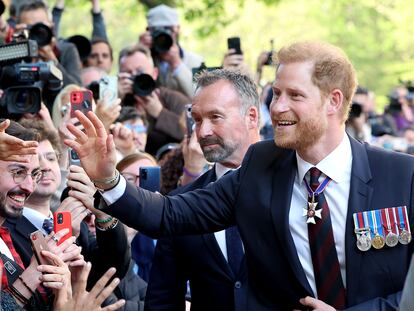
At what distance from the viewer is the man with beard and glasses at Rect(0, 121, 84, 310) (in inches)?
218

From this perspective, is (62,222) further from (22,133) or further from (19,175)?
(22,133)

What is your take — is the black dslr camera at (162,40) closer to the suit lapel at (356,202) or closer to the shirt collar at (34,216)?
the shirt collar at (34,216)

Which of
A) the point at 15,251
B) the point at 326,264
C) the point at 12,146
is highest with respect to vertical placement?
the point at 12,146

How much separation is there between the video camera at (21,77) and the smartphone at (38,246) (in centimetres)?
224

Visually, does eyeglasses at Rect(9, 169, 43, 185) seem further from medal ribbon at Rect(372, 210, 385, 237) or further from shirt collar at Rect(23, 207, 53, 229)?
medal ribbon at Rect(372, 210, 385, 237)

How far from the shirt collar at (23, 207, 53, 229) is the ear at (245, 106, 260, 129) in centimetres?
133

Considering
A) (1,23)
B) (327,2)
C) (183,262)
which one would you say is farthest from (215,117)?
(327,2)

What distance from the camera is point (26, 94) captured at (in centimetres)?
770

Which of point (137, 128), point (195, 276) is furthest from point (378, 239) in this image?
point (137, 128)

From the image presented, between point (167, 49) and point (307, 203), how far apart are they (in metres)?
6.19

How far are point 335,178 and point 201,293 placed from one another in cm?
114

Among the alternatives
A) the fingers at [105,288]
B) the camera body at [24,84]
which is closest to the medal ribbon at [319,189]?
the fingers at [105,288]

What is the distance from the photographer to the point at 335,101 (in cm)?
509

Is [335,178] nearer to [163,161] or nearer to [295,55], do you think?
[295,55]
